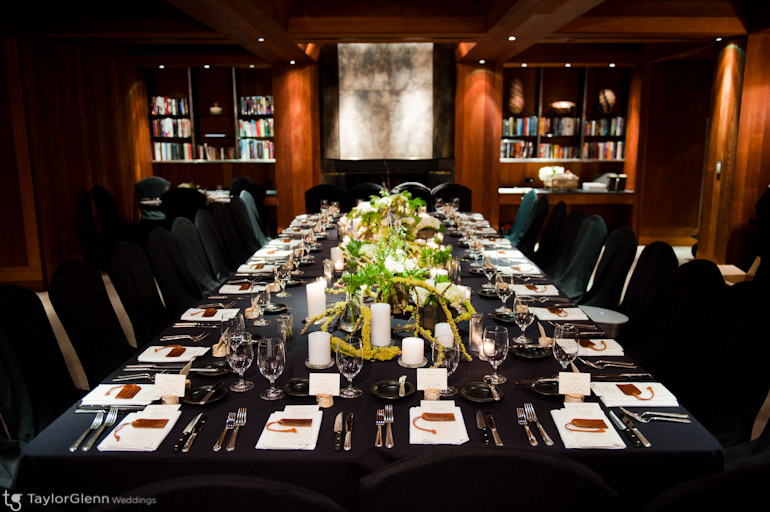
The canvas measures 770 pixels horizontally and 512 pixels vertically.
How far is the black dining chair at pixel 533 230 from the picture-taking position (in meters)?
6.38

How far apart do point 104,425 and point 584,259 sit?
373cm

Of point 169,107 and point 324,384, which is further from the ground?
point 169,107

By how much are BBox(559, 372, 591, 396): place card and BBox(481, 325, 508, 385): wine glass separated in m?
0.24

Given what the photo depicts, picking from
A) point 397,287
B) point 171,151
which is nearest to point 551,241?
point 397,287

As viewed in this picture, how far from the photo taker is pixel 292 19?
6648 millimetres

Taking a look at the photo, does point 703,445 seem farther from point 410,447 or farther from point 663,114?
point 663,114

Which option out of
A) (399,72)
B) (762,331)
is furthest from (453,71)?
(762,331)

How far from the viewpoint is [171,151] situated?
10461mm

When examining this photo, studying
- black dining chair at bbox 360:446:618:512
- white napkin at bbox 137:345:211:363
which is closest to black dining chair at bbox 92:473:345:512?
black dining chair at bbox 360:446:618:512

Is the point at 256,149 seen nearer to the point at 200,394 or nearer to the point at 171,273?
the point at 171,273

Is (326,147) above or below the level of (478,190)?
above

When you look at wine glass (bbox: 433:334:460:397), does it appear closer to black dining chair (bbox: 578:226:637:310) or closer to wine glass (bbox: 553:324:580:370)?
wine glass (bbox: 553:324:580:370)

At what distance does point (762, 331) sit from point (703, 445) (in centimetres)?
91

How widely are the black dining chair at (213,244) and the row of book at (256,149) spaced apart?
199 inches
